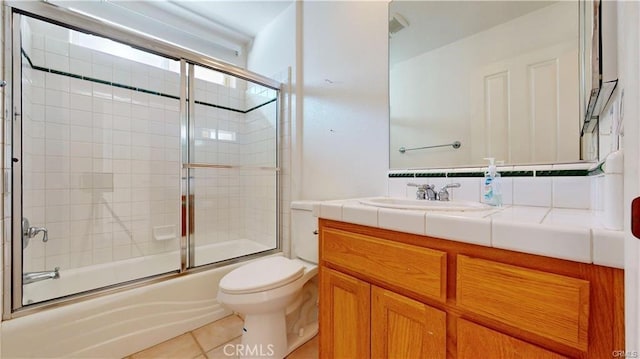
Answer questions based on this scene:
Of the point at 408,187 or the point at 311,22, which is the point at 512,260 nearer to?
the point at 408,187

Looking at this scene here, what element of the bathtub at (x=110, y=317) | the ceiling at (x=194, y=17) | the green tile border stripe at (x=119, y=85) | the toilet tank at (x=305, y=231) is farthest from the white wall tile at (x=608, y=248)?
the ceiling at (x=194, y=17)

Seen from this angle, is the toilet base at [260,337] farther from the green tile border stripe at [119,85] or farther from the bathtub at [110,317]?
the green tile border stripe at [119,85]

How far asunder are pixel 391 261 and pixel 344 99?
1.22m

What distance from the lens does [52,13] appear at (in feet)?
4.22

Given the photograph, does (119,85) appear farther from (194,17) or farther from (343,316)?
(343,316)

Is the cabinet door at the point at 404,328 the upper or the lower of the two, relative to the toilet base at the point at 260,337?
upper

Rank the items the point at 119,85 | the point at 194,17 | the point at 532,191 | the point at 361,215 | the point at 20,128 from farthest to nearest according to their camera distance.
Result: the point at 194,17, the point at 119,85, the point at 20,128, the point at 532,191, the point at 361,215

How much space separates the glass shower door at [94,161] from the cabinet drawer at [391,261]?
1353 millimetres

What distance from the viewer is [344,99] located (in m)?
1.72

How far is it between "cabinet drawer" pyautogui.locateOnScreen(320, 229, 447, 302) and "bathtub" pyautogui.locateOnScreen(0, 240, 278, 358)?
1.13 metres

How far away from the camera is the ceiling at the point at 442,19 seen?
1.14 meters

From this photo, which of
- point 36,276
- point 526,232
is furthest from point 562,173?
point 36,276

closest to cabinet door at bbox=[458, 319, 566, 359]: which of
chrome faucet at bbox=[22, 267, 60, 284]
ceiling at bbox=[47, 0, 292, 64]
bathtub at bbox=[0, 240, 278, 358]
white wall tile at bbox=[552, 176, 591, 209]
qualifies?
white wall tile at bbox=[552, 176, 591, 209]

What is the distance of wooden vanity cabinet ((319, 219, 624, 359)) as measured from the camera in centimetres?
50
